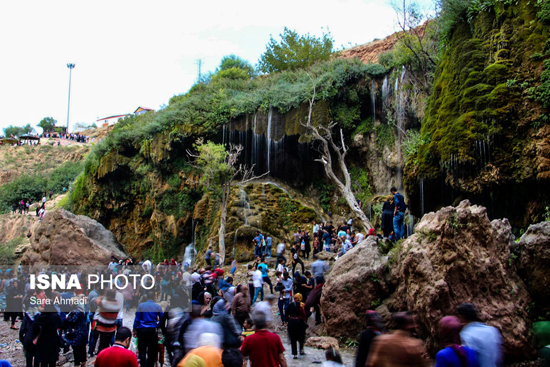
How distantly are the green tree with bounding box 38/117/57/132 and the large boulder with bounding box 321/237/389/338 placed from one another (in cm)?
11348

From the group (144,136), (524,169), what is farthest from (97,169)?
(524,169)

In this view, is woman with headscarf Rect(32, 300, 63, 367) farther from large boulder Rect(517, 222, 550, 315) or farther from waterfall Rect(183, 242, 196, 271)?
waterfall Rect(183, 242, 196, 271)

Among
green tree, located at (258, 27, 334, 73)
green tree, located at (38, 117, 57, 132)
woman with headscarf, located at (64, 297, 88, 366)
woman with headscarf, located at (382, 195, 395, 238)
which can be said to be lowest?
woman with headscarf, located at (64, 297, 88, 366)

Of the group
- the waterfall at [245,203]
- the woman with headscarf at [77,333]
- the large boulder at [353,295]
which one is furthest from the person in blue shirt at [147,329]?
the waterfall at [245,203]

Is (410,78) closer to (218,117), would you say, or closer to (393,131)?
(393,131)

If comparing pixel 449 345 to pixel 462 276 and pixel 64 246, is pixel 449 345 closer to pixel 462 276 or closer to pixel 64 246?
pixel 462 276

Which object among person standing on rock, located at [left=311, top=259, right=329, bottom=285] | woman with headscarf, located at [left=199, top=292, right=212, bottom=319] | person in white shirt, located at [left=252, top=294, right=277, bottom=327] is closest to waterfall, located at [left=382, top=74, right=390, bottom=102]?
person standing on rock, located at [left=311, top=259, right=329, bottom=285]

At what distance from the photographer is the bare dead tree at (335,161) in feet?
65.5

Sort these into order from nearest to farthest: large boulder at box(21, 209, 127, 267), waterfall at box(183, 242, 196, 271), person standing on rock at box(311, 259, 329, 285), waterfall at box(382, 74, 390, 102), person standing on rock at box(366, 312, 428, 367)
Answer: person standing on rock at box(366, 312, 428, 367)
person standing on rock at box(311, 259, 329, 285)
large boulder at box(21, 209, 127, 267)
waterfall at box(382, 74, 390, 102)
waterfall at box(183, 242, 196, 271)

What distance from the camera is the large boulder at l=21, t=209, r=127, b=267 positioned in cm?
2422

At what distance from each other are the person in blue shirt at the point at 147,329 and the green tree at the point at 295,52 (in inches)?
1400

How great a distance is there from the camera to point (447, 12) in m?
15.7

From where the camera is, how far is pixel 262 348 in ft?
17.4

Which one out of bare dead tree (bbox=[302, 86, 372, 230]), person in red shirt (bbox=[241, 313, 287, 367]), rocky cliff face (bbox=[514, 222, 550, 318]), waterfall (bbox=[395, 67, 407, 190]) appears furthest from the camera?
waterfall (bbox=[395, 67, 407, 190])
